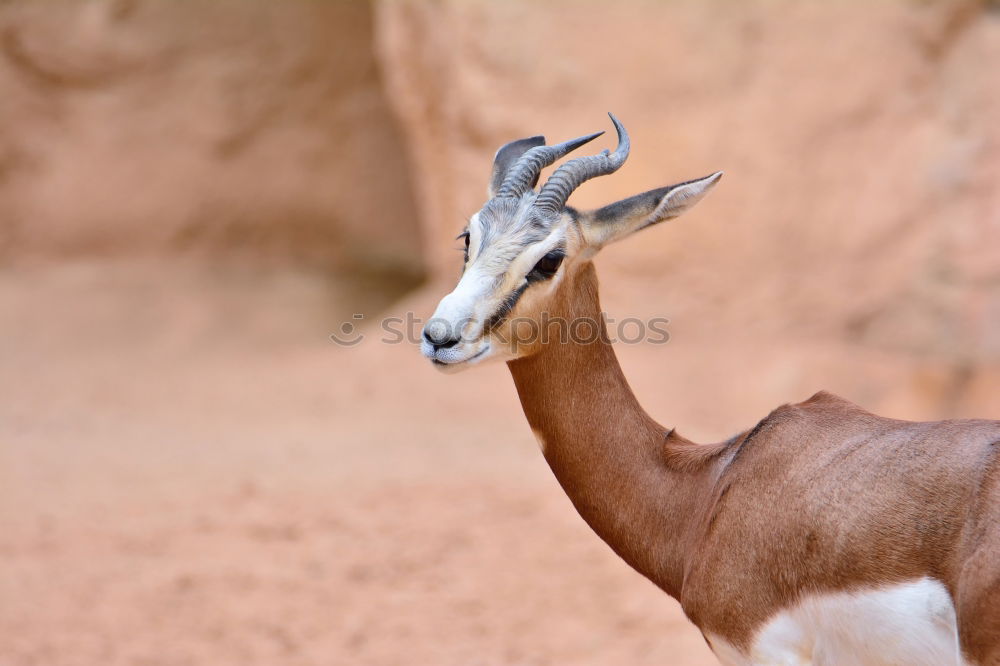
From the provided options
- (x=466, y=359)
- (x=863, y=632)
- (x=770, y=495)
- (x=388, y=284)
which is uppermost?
(x=388, y=284)

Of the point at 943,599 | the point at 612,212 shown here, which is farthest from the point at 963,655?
the point at 612,212

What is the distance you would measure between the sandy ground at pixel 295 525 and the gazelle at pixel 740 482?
3.05 meters

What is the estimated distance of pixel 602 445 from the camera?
390 centimetres

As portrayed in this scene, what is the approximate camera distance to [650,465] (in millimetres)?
3908

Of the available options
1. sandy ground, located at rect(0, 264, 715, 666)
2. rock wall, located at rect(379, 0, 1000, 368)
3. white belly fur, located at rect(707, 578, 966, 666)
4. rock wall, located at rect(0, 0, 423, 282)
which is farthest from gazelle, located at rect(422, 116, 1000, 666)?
rock wall, located at rect(0, 0, 423, 282)

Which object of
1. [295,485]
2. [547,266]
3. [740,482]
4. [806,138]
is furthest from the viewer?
[806,138]

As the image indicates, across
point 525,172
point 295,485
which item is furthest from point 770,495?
point 295,485

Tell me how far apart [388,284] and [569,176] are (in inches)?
446

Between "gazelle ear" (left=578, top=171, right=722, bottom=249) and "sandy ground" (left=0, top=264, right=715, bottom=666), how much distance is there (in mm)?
3464

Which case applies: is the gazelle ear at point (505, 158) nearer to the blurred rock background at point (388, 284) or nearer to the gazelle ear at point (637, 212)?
the gazelle ear at point (637, 212)

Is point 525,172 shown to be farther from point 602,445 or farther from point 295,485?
point 295,485

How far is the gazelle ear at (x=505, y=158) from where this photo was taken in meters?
4.37

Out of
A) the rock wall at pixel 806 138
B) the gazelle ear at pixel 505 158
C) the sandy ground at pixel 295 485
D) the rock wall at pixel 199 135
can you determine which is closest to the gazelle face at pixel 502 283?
the gazelle ear at pixel 505 158

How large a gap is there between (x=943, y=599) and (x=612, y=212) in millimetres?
1637
